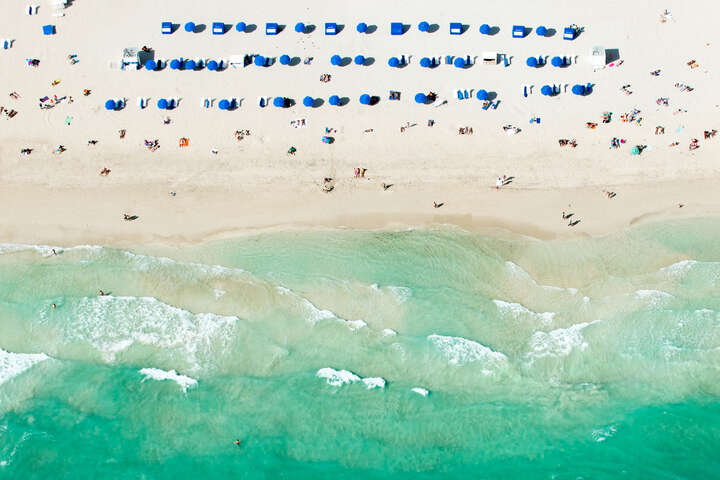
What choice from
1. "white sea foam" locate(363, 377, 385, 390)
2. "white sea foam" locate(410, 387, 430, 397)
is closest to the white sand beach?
"white sea foam" locate(363, 377, 385, 390)

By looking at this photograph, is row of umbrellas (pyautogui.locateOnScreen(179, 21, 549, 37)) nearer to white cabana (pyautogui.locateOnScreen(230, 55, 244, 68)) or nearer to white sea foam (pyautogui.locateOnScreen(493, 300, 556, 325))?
white cabana (pyautogui.locateOnScreen(230, 55, 244, 68))

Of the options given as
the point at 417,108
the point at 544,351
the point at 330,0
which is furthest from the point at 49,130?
the point at 544,351

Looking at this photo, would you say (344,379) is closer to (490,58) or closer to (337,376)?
(337,376)

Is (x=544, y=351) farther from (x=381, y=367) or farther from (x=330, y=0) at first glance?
(x=330, y=0)

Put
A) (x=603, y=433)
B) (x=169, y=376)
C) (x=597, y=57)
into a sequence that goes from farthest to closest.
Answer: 1. (x=597, y=57)
2. (x=169, y=376)
3. (x=603, y=433)

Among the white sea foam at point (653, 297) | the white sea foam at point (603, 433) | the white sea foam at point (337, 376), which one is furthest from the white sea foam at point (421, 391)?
the white sea foam at point (653, 297)

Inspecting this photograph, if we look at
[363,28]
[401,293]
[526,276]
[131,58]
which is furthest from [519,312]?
[131,58]
